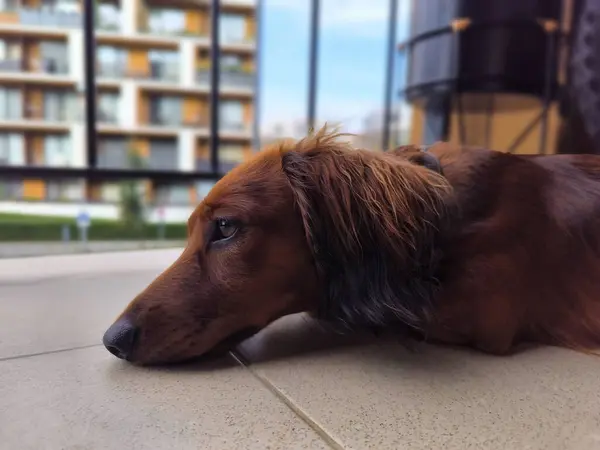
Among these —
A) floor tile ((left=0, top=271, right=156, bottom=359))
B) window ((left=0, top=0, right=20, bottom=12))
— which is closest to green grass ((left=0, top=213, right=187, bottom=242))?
floor tile ((left=0, top=271, right=156, bottom=359))

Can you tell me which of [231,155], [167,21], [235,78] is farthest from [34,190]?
[167,21]

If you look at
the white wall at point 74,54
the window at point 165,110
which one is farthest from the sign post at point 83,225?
the window at point 165,110

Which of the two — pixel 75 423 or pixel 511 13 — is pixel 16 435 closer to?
pixel 75 423

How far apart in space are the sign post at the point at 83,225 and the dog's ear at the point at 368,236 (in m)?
1.54

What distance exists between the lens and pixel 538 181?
971mm

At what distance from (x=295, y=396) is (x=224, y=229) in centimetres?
27

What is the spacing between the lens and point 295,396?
0.67m

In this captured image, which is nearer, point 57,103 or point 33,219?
point 33,219

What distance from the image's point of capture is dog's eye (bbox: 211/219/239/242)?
77cm

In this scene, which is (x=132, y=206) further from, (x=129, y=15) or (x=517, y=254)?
(x=129, y=15)

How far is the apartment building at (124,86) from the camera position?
10.9ft

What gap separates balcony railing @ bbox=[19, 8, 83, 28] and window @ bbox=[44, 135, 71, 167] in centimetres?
107

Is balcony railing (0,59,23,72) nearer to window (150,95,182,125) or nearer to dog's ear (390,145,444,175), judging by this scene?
window (150,95,182,125)

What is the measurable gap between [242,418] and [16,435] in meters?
0.25
